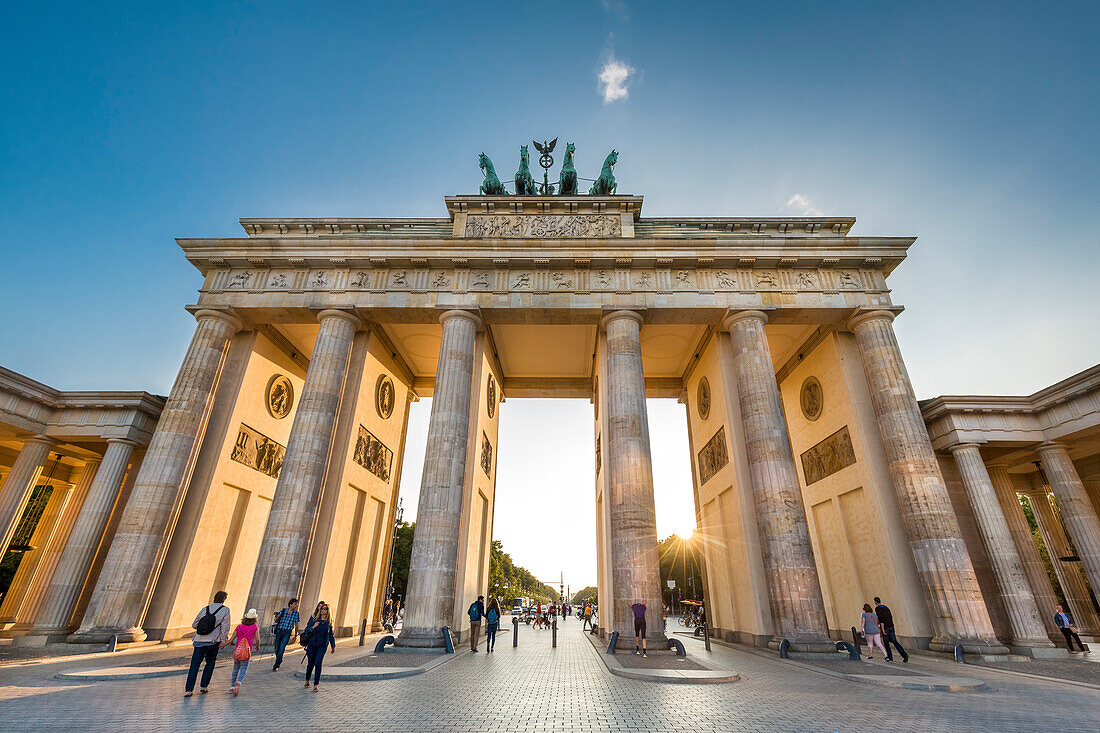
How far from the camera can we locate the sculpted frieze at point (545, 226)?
19562mm

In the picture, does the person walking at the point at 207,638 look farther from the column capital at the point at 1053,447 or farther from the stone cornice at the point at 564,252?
the column capital at the point at 1053,447

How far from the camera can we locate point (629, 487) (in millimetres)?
14969

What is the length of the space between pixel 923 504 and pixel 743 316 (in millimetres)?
8097

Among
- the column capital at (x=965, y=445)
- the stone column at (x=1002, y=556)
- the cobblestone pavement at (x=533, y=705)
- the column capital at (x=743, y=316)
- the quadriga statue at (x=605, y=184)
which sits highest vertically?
the quadriga statue at (x=605, y=184)

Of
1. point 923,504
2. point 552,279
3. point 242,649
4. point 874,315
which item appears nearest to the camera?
point 242,649

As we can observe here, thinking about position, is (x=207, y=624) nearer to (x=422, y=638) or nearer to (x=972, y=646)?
(x=422, y=638)

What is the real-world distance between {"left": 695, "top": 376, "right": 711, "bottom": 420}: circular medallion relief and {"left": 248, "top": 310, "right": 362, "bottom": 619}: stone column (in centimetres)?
1488

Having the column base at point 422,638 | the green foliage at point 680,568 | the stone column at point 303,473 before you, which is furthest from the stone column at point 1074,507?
the green foliage at point 680,568

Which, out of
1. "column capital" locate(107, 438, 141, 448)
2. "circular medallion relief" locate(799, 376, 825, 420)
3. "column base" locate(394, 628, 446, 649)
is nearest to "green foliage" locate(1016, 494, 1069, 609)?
"circular medallion relief" locate(799, 376, 825, 420)

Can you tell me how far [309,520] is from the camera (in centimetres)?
1502

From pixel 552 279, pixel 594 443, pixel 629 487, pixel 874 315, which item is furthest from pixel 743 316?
pixel 594 443

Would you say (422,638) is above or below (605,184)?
below

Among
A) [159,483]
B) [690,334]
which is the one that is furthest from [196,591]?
[690,334]

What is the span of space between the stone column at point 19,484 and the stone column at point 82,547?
112 inches
